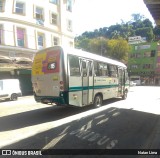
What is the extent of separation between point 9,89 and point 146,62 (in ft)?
176

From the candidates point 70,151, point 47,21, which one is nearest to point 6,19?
point 47,21

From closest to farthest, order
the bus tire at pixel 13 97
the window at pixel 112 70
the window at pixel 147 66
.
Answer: the window at pixel 112 70, the bus tire at pixel 13 97, the window at pixel 147 66

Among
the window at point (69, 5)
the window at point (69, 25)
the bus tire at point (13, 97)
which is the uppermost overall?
the window at point (69, 5)

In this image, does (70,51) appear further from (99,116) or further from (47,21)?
(47,21)

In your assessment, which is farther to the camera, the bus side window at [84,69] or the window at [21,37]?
the window at [21,37]

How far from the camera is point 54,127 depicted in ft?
26.3

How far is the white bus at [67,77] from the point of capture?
380 inches

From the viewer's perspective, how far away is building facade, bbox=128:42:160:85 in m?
62.2

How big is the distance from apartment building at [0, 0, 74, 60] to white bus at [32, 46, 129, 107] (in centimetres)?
1216

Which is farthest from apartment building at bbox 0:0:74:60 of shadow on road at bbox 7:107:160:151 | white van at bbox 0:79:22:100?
shadow on road at bbox 7:107:160:151

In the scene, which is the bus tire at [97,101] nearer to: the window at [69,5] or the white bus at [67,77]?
the white bus at [67,77]

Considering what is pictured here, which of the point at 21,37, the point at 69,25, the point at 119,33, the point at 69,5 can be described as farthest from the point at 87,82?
the point at 119,33

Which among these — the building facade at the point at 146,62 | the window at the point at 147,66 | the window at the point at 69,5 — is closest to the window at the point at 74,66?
the window at the point at 69,5

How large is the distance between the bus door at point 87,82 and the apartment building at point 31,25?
41.9 feet
